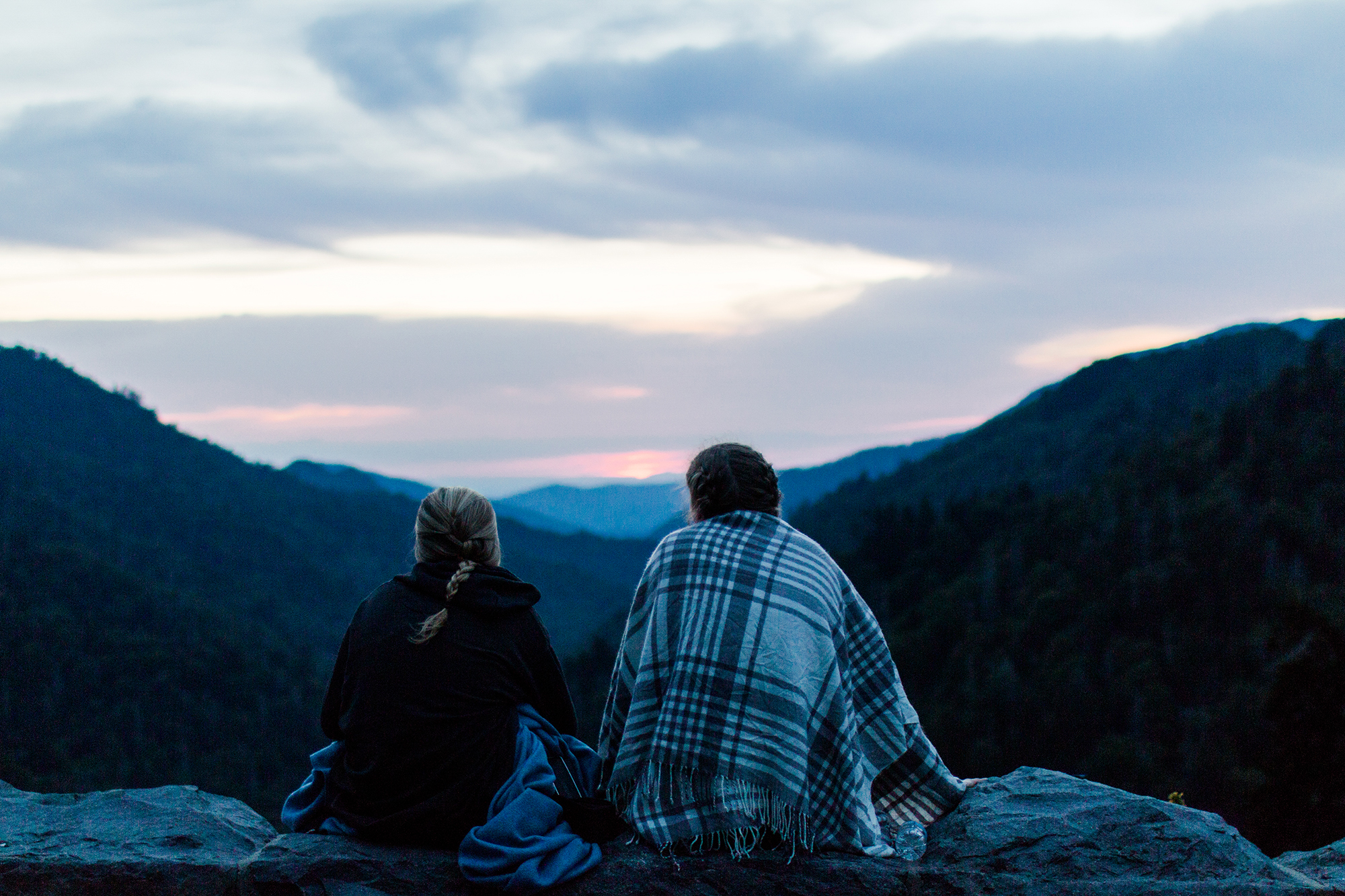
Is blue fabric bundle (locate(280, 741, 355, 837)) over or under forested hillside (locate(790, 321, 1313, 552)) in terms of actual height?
under

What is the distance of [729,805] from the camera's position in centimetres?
277

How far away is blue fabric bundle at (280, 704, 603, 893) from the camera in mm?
2650

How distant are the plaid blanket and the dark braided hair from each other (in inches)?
2.1

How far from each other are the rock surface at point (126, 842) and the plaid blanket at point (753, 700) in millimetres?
1109

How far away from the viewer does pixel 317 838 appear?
294 centimetres

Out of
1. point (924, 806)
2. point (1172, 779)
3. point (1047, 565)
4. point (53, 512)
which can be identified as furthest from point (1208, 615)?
point (53, 512)

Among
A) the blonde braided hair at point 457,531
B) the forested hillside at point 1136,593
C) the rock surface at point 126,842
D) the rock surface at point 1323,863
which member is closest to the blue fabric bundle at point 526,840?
the blonde braided hair at point 457,531

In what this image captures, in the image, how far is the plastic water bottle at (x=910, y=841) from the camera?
9.30ft

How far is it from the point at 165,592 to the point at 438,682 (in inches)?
2926

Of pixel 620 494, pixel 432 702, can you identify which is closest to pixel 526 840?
pixel 432 702

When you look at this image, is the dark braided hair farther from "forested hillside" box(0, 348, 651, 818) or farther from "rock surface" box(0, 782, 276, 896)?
"forested hillside" box(0, 348, 651, 818)

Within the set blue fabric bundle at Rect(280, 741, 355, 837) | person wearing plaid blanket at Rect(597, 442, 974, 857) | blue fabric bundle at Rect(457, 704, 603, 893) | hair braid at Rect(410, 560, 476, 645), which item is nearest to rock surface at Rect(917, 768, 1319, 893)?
person wearing plaid blanket at Rect(597, 442, 974, 857)

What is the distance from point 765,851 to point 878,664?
614mm

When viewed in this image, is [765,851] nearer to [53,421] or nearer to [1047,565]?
[1047,565]
